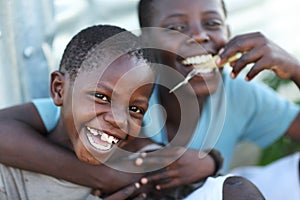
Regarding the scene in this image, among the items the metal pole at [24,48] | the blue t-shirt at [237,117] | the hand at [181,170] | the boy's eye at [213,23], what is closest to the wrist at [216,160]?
the hand at [181,170]

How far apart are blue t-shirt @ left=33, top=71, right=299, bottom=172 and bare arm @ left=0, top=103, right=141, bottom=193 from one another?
0.24 meters

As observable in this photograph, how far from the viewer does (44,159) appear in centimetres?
142

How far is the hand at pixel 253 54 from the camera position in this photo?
5.10 feet

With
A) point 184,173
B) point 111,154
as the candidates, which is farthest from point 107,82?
point 184,173

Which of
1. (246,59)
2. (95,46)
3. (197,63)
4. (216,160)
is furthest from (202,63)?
(95,46)

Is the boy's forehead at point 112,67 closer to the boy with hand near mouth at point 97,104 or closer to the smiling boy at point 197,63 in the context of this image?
the boy with hand near mouth at point 97,104

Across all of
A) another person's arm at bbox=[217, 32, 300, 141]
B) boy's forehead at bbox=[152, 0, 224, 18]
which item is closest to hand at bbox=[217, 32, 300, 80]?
another person's arm at bbox=[217, 32, 300, 141]

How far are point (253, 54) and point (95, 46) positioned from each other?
0.42 m

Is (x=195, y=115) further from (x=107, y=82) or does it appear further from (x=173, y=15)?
(x=107, y=82)

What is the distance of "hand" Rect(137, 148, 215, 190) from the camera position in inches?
57.8

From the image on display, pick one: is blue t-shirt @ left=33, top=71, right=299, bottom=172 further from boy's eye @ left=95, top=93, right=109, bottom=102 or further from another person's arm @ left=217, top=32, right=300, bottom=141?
boy's eye @ left=95, top=93, right=109, bottom=102

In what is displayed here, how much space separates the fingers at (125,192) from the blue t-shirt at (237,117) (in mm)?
237

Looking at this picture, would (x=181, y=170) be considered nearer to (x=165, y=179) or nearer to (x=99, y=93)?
(x=165, y=179)

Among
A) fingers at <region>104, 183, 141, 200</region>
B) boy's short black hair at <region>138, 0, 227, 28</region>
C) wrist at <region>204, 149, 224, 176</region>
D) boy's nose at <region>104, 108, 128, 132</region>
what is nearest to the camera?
boy's nose at <region>104, 108, 128, 132</region>
